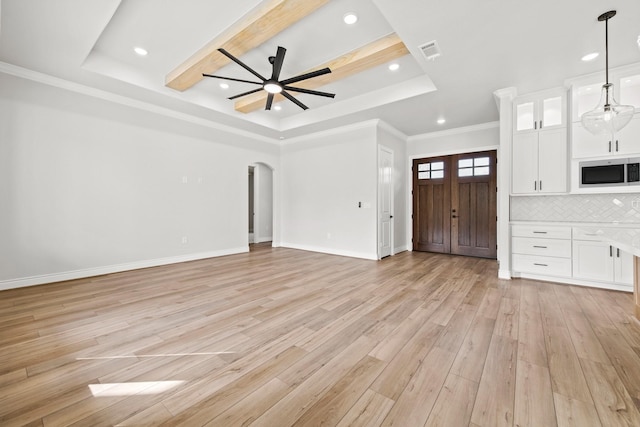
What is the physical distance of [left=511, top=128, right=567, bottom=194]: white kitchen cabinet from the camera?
3.94 metres

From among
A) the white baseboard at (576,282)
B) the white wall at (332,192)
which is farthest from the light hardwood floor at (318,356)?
the white wall at (332,192)

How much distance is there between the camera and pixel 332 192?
631cm

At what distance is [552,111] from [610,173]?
1213 millimetres

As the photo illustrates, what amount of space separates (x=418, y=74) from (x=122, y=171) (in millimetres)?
5321

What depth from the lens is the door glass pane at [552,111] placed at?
399 cm

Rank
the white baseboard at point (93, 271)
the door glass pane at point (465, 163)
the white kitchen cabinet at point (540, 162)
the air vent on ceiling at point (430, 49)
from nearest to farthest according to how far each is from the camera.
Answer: the air vent on ceiling at point (430, 49) → the white baseboard at point (93, 271) → the white kitchen cabinet at point (540, 162) → the door glass pane at point (465, 163)

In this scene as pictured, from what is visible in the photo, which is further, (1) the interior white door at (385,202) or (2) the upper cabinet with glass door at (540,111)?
(1) the interior white door at (385,202)

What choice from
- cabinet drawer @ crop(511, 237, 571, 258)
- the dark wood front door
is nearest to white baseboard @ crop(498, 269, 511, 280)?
cabinet drawer @ crop(511, 237, 571, 258)

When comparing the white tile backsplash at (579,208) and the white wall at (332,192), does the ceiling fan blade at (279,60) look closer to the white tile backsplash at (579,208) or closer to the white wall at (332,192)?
the white wall at (332,192)

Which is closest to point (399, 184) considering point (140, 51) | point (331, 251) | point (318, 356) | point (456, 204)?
point (456, 204)

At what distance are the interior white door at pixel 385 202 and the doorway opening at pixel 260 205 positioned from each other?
3.89m

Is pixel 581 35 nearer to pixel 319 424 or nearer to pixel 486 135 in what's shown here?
pixel 486 135

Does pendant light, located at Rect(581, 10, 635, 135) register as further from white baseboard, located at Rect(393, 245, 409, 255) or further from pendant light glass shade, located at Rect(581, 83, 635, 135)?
white baseboard, located at Rect(393, 245, 409, 255)

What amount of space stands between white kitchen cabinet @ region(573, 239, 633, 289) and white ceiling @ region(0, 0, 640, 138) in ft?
7.93
